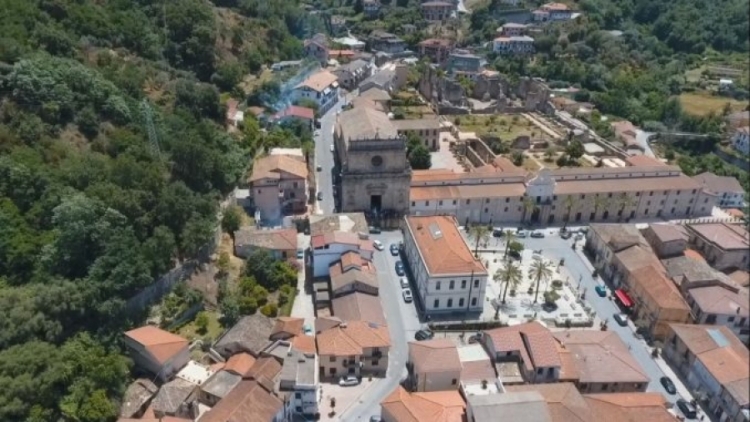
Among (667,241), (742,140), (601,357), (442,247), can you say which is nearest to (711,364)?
(601,357)

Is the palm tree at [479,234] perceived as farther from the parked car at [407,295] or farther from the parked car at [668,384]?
the parked car at [668,384]

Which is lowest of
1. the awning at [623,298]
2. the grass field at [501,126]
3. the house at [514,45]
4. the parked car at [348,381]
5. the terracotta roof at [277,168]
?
the parked car at [348,381]

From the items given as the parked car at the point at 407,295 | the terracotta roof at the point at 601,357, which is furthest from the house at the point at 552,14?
the terracotta roof at the point at 601,357

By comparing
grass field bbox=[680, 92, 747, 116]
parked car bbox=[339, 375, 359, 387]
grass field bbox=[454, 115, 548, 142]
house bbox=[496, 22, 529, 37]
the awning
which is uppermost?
house bbox=[496, 22, 529, 37]

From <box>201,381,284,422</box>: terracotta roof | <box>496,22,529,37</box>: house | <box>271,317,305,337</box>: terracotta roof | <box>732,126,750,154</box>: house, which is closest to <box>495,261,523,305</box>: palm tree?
<box>271,317,305,337</box>: terracotta roof

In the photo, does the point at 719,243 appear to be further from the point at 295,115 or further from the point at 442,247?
the point at 295,115

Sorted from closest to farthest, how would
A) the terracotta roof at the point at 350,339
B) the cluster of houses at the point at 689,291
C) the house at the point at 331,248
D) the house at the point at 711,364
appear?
the house at the point at 711,364
the cluster of houses at the point at 689,291
the terracotta roof at the point at 350,339
the house at the point at 331,248

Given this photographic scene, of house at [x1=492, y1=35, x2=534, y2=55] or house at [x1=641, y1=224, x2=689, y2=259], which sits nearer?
house at [x1=641, y1=224, x2=689, y2=259]

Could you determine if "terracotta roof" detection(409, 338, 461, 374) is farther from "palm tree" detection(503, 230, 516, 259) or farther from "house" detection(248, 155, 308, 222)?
"house" detection(248, 155, 308, 222)
